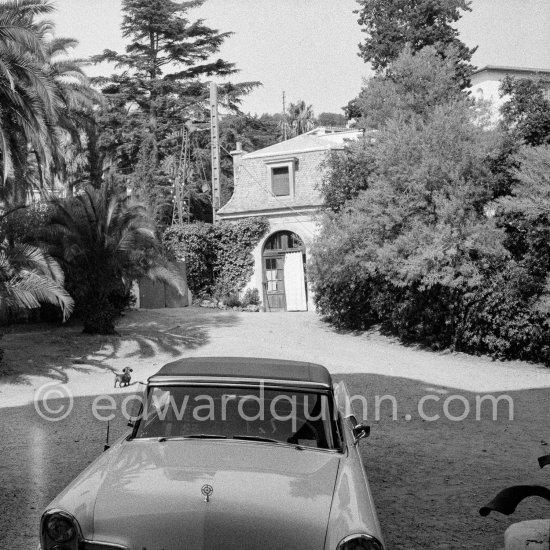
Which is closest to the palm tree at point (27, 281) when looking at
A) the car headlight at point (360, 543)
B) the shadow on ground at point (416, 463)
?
the shadow on ground at point (416, 463)

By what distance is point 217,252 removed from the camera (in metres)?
31.3

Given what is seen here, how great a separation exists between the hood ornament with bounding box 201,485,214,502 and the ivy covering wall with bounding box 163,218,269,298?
2694 centimetres

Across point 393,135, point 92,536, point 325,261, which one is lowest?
point 92,536

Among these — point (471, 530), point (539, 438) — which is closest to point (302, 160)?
point (539, 438)

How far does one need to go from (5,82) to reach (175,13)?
90.9ft

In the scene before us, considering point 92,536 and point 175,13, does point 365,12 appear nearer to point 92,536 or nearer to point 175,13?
point 175,13

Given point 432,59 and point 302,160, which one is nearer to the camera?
point 432,59

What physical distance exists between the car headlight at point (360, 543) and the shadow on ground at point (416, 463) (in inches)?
77.3

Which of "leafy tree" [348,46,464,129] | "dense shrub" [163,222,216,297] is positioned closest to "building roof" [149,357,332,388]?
"leafy tree" [348,46,464,129]

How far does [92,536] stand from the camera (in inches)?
143

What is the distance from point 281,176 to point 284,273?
4474mm

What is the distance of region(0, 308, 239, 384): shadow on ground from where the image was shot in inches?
612

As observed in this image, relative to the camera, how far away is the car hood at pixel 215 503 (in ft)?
11.7

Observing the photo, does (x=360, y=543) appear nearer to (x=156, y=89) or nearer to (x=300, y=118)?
(x=156, y=89)
